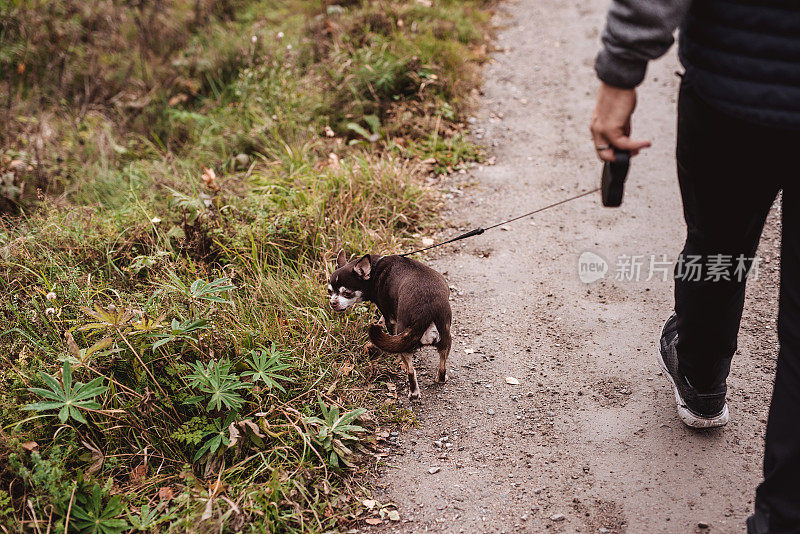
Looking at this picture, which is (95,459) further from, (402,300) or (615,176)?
(615,176)

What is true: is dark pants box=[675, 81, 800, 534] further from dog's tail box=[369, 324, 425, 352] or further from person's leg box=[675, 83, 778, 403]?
dog's tail box=[369, 324, 425, 352]

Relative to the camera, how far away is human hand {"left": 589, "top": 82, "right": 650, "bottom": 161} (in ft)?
5.96

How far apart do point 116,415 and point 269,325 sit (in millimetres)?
872

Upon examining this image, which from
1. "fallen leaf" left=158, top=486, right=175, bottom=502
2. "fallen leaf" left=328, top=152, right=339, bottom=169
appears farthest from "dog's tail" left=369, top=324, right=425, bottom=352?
"fallen leaf" left=328, top=152, right=339, bottom=169

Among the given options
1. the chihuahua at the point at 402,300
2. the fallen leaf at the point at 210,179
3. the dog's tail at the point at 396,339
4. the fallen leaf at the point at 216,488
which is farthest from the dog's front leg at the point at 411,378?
the fallen leaf at the point at 210,179

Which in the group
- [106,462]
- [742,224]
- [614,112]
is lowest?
[106,462]

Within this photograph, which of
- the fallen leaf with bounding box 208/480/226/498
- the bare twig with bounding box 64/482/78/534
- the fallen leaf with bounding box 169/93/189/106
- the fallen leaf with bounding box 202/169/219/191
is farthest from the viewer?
the fallen leaf with bounding box 169/93/189/106

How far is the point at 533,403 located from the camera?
3035 millimetres

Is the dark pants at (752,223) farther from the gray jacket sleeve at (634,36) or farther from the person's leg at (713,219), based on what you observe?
the gray jacket sleeve at (634,36)

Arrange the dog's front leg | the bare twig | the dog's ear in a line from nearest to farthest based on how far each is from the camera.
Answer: the bare twig → the dog's front leg → the dog's ear

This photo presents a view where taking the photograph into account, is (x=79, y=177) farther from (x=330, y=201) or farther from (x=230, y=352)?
(x=230, y=352)

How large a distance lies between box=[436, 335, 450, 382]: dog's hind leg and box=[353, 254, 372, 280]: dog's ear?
0.54 meters

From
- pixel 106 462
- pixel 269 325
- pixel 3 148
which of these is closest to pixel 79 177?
pixel 3 148

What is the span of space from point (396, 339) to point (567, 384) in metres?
0.97
